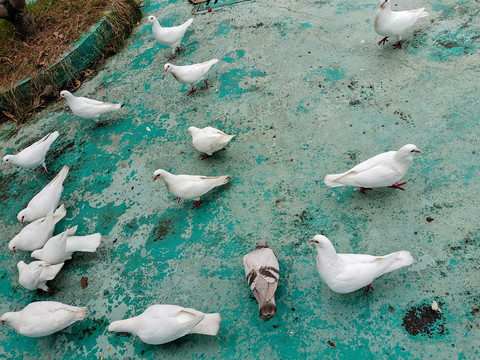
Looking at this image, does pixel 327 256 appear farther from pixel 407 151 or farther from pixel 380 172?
pixel 407 151

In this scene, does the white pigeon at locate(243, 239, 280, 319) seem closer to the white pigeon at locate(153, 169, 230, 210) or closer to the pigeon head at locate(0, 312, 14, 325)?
the white pigeon at locate(153, 169, 230, 210)

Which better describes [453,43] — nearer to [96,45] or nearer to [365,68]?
[365,68]

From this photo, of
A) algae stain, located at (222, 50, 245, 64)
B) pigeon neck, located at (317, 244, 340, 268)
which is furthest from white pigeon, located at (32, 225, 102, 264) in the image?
algae stain, located at (222, 50, 245, 64)

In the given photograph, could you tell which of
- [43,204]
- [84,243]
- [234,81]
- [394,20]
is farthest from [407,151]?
[43,204]

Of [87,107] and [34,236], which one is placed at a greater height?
[87,107]

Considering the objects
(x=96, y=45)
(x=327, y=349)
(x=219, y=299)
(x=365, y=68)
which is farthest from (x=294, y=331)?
(x=96, y=45)

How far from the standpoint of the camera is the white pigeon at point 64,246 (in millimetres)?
2983

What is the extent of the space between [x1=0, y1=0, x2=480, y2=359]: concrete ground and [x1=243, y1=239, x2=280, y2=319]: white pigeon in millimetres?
174

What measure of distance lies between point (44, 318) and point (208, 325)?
1.24m

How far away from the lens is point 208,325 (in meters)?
2.41

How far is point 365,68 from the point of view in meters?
4.11

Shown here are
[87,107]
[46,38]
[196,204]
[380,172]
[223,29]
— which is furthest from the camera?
[46,38]

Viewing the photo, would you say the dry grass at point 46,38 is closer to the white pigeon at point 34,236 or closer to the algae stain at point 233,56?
the algae stain at point 233,56

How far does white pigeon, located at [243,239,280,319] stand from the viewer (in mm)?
2357
